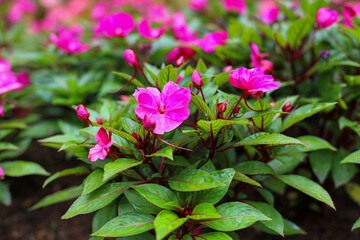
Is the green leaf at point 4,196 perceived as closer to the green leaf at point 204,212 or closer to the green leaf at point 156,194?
the green leaf at point 156,194

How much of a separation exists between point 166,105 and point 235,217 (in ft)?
1.43

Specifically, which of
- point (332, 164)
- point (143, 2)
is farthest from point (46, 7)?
point (332, 164)

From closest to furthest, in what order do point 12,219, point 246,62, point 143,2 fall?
point 246,62 → point 12,219 → point 143,2

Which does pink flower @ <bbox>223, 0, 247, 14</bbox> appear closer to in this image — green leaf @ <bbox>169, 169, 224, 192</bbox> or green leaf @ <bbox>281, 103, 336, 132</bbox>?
green leaf @ <bbox>281, 103, 336, 132</bbox>

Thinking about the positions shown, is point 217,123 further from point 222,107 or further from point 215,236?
point 215,236

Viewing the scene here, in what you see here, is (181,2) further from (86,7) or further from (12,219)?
(12,219)

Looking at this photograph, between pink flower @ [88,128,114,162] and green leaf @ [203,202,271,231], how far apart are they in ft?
1.37

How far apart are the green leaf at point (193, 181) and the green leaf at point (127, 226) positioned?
15 centimetres

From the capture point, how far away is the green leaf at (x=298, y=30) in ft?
5.07

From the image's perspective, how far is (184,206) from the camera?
109 cm

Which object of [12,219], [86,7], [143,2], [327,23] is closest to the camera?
[327,23]

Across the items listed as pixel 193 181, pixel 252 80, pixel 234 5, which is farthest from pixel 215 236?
pixel 234 5

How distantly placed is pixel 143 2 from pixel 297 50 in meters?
2.62

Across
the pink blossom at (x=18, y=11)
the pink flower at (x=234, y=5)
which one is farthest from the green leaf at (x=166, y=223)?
the pink blossom at (x=18, y=11)
